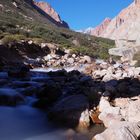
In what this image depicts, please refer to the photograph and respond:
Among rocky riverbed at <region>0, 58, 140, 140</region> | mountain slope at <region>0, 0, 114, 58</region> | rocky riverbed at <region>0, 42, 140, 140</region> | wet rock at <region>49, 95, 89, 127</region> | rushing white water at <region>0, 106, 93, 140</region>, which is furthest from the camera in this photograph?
mountain slope at <region>0, 0, 114, 58</region>

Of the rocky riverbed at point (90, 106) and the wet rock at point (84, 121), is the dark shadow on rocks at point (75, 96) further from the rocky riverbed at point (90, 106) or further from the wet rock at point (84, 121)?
the wet rock at point (84, 121)

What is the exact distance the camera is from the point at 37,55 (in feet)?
175

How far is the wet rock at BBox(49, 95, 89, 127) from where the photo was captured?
636 inches

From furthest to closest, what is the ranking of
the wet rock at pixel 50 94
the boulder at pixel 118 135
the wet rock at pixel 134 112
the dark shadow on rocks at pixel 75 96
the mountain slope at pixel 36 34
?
1. the mountain slope at pixel 36 34
2. the wet rock at pixel 50 94
3. the dark shadow on rocks at pixel 75 96
4. the wet rock at pixel 134 112
5. the boulder at pixel 118 135

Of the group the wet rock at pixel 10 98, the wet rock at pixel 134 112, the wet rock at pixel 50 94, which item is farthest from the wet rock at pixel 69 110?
the wet rock at pixel 10 98

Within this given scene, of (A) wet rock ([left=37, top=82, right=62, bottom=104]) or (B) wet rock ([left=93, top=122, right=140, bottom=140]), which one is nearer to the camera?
(B) wet rock ([left=93, top=122, right=140, bottom=140])

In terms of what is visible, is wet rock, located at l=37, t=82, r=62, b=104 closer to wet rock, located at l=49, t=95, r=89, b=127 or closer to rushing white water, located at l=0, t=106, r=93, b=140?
rushing white water, located at l=0, t=106, r=93, b=140

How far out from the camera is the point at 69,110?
16.5 m

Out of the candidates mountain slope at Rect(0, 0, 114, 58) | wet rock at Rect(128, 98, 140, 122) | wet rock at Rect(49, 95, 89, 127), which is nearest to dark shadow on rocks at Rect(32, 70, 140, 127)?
wet rock at Rect(49, 95, 89, 127)

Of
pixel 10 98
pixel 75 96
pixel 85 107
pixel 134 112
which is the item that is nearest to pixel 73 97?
pixel 75 96

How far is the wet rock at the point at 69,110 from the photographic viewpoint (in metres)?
16.2

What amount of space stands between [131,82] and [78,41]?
68582mm

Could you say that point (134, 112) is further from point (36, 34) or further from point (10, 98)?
point (36, 34)

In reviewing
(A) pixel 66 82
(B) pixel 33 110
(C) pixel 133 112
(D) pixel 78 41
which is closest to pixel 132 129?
(C) pixel 133 112
